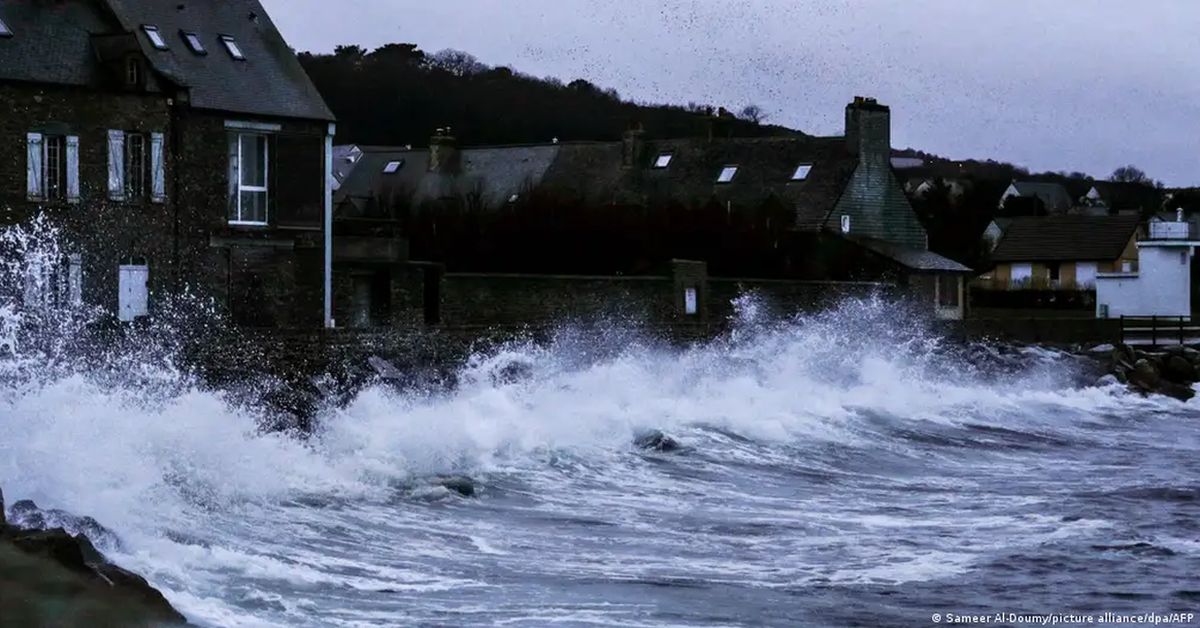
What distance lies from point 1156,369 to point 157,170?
2446cm

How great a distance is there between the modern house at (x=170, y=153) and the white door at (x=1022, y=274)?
3740cm

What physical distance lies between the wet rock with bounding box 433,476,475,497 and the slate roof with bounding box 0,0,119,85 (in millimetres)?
14703

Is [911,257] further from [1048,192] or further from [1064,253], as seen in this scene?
[1048,192]

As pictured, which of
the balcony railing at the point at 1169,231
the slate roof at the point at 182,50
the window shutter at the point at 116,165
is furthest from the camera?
the balcony railing at the point at 1169,231

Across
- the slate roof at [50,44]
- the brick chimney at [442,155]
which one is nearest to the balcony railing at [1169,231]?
the brick chimney at [442,155]

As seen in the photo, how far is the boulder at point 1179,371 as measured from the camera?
43.8 meters

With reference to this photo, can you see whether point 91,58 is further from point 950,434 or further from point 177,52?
point 950,434

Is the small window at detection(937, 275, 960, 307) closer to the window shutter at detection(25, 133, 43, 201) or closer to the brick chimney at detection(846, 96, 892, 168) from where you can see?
the brick chimney at detection(846, 96, 892, 168)

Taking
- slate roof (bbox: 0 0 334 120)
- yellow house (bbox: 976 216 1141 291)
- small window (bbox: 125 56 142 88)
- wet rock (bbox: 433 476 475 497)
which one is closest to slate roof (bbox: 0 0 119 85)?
slate roof (bbox: 0 0 334 120)

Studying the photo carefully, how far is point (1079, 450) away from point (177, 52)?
1773cm

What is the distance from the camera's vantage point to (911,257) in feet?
165

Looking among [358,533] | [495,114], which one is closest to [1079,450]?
[358,533]

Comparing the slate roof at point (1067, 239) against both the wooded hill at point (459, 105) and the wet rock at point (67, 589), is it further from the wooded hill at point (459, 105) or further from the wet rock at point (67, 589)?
the wet rock at point (67, 589)

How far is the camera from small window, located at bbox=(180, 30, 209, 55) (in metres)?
33.7
